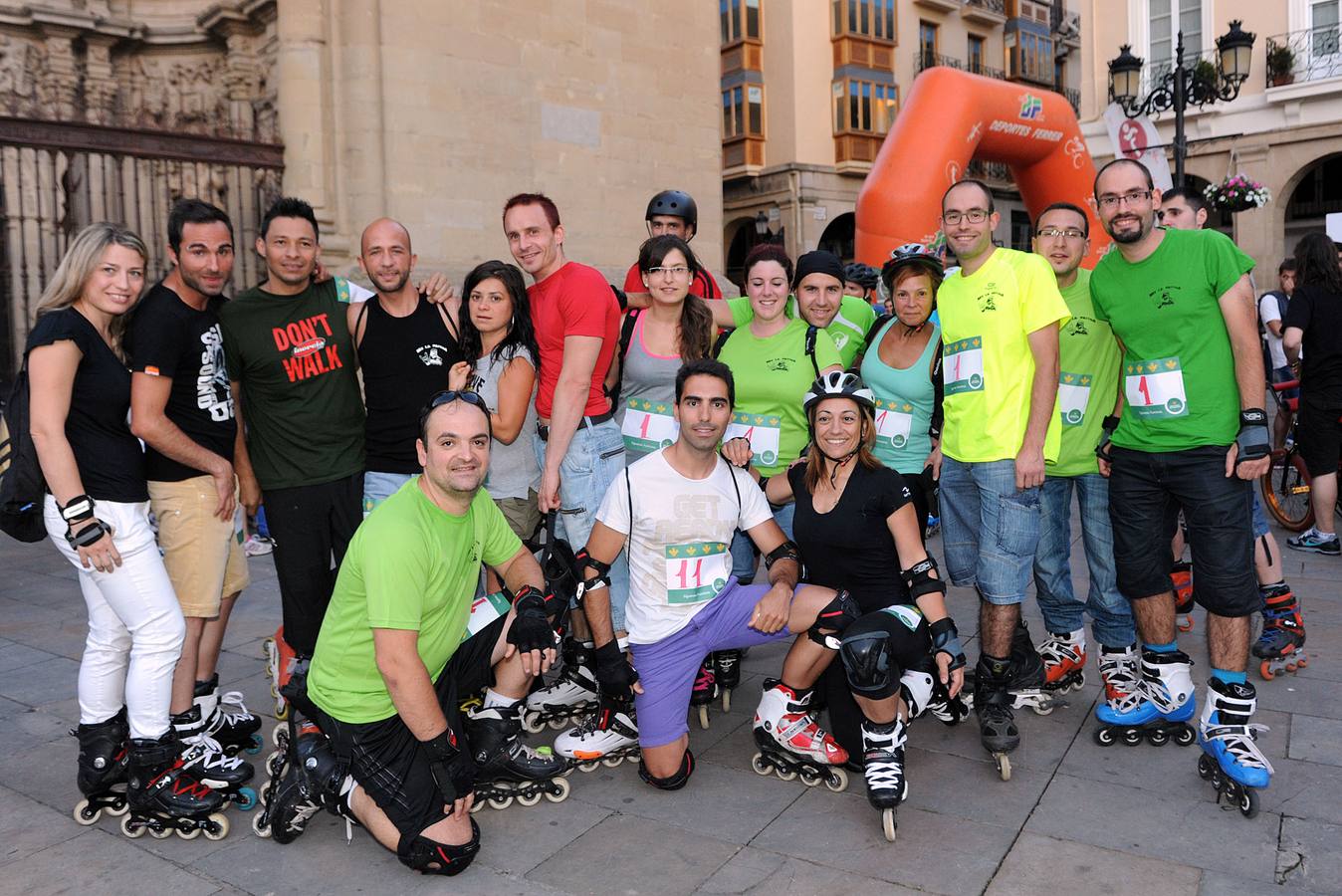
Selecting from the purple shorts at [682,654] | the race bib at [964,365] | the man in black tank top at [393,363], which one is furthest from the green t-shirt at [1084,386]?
the man in black tank top at [393,363]

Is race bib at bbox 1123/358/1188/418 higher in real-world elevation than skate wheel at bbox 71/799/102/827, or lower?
higher

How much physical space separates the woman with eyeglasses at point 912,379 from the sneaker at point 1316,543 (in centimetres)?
415

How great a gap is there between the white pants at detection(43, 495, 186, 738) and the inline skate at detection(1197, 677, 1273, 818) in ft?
11.8

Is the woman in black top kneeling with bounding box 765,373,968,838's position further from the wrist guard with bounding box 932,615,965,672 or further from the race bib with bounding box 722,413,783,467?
the race bib with bounding box 722,413,783,467

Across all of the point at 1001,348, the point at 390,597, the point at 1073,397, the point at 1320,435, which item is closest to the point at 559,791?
the point at 390,597

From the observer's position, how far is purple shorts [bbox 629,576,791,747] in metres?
3.63

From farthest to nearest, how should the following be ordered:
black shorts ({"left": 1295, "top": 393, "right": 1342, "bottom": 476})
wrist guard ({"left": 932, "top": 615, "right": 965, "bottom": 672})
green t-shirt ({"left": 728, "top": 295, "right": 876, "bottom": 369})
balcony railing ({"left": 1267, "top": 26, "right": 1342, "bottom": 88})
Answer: balcony railing ({"left": 1267, "top": 26, "right": 1342, "bottom": 88})
black shorts ({"left": 1295, "top": 393, "right": 1342, "bottom": 476})
green t-shirt ({"left": 728, "top": 295, "right": 876, "bottom": 369})
wrist guard ({"left": 932, "top": 615, "right": 965, "bottom": 672})

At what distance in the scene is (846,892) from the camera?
9.30 feet

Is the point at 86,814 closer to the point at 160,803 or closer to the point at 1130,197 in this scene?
the point at 160,803

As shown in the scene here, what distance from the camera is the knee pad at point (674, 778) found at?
11.7ft

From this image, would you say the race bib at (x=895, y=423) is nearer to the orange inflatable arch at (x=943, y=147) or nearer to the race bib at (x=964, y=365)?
the race bib at (x=964, y=365)

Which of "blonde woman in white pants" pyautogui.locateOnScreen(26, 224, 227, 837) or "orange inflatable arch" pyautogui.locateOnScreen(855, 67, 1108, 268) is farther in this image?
"orange inflatable arch" pyautogui.locateOnScreen(855, 67, 1108, 268)

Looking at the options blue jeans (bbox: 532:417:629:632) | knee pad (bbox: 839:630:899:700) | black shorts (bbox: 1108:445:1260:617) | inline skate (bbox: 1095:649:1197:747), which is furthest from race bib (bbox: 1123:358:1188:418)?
blue jeans (bbox: 532:417:629:632)

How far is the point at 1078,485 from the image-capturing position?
428 centimetres
